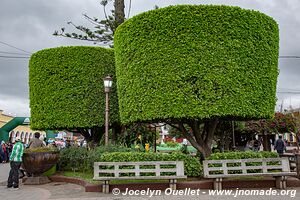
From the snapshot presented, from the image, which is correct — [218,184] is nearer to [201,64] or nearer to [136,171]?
[136,171]

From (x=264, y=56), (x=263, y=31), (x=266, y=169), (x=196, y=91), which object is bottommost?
(x=266, y=169)

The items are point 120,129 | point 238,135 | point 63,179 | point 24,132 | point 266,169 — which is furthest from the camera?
point 24,132

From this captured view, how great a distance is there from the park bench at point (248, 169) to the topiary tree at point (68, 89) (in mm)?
6041

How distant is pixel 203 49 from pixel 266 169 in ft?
13.4

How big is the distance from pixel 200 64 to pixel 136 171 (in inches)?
150

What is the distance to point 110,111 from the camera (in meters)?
12.9

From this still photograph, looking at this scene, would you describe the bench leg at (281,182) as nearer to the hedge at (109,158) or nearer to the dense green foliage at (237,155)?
the dense green foliage at (237,155)

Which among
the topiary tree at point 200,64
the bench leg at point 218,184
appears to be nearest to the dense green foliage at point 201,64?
the topiary tree at point 200,64

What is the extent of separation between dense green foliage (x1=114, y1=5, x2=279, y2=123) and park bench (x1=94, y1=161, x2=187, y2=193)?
1600 mm

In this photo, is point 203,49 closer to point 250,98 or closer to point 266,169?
point 250,98

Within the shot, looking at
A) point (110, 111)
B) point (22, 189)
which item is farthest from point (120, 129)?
point (22, 189)

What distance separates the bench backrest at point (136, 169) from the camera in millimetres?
7879

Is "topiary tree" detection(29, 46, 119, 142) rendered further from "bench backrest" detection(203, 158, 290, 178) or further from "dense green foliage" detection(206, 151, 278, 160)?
"bench backrest" detection(203, 158, 290, 178)

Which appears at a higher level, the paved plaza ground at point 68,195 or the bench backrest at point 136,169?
the bench backrest at point 136,169
